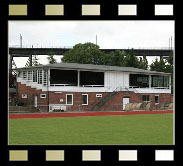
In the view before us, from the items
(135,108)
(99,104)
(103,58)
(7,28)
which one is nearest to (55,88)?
(99,104)

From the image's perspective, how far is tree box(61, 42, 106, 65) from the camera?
49312mm

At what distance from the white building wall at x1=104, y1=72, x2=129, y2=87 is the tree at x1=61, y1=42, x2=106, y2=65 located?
727cm

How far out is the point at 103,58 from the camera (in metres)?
51.5

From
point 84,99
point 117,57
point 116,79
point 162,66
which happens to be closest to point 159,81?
point 162,66

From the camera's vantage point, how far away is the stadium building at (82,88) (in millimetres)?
36781

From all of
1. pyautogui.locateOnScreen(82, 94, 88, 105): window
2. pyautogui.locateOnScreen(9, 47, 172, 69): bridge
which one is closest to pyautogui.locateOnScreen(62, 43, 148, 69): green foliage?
pyautogui.locateOnScreen(9, 47, 172, 69): bridge

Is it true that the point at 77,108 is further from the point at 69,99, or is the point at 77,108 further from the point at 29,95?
the point at 29,95

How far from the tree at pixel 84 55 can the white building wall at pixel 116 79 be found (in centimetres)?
727

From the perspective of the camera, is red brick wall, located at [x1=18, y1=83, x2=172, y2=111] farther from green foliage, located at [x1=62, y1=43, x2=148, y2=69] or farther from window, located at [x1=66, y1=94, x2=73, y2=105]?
green foliage, located at [x1=62, y1=43, x2=148, y2=69]

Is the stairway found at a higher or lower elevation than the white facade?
lower

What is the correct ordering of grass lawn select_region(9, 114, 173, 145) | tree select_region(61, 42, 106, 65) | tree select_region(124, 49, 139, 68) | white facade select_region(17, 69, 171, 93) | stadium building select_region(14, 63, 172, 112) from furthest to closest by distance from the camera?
tree select_region(124, 49, 139, 68)
tree select_region(61, 42, 106, 65)
white facade select_region(17, 69, 171, 93)
stadium building select_region(14, 63, 172, 112)
grass lawn select_region(9, 114, 173, 145)

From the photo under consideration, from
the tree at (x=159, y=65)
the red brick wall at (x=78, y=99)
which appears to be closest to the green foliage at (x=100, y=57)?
the tree at (x=159, y=65)
